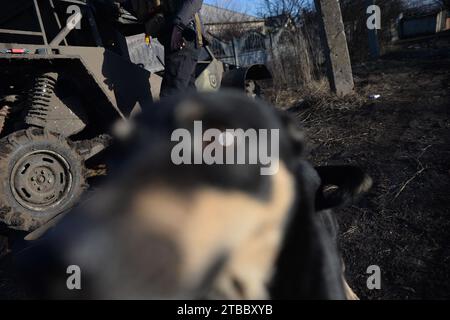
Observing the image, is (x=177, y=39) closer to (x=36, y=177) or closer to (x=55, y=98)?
(x=55, y=98)

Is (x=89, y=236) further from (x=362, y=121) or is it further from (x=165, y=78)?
(x=362, y=121)

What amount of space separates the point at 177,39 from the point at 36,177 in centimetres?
188

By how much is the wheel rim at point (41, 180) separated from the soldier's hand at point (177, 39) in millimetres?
1548

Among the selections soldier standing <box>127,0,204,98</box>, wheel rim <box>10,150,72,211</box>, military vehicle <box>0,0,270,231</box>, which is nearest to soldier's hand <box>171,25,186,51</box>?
soldier standing <box>127,0,204,98</box>

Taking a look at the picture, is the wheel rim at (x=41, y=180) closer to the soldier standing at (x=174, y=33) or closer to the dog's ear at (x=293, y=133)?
the soldier standing at (x=174, y=33)

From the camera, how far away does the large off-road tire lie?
9.95 feet

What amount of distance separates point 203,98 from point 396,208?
2.40 meters

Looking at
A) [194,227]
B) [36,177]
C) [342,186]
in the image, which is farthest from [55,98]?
[194,227]

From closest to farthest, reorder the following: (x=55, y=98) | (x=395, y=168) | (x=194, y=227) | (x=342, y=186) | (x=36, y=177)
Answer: (x=194, y=227) < (x=342, y=186) < (x=36, y=177) < (x=395, y=168) < (x=55, y=98)

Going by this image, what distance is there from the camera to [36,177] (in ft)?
10.8

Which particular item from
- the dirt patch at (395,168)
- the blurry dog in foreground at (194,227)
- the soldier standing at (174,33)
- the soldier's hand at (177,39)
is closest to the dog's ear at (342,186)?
the blurry dog in foreground at (194,227)

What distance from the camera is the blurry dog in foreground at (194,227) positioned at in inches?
29.3

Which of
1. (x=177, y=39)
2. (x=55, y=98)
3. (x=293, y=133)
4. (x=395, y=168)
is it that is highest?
(x=177, y=39)
